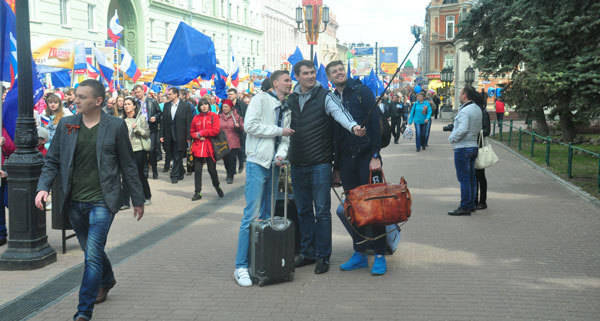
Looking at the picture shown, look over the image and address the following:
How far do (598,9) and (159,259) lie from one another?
33.6 feet

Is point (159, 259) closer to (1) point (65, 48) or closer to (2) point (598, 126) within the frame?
(1) point (65, 48)

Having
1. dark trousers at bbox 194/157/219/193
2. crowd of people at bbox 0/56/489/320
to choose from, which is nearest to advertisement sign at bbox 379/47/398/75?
dark trousers at bbox 194/157/219/193

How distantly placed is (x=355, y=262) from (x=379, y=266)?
0.28 m

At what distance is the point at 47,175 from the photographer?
4.69 metres

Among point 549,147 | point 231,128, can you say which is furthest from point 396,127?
point 231,128

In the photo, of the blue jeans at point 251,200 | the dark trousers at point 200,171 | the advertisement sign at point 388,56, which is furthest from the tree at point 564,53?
the advertisement sign at point 388,56

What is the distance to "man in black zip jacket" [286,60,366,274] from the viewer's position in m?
5.69

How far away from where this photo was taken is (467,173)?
8773mm

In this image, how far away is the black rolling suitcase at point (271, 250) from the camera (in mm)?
5469

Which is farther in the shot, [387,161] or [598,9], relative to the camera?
[387,161]

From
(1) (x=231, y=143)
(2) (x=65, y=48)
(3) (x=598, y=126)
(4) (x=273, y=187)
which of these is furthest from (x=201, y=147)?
(3) (x=598, y=126)

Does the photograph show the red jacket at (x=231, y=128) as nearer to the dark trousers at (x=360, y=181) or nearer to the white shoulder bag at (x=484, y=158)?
the white shoulder bag at (x=484, y=158)

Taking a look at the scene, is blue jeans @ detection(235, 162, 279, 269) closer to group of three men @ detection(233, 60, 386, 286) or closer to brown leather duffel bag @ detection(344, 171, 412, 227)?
group of three men @ detection(233, 60, 386, 286)

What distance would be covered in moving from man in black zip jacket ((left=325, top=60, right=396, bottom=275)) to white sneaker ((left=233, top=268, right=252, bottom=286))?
97 cm
